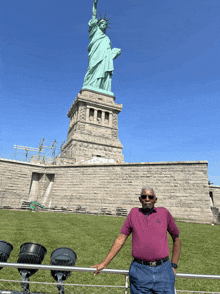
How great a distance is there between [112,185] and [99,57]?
28925 mm

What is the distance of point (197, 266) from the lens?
6.12 m

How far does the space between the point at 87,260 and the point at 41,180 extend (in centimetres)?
1976

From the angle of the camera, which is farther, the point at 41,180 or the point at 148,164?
the point at 41,180

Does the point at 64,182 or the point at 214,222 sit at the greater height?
the point at 64,182

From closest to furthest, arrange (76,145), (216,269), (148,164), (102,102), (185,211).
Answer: (216,269), (185,211), (148,164), (76,145), (102,102)

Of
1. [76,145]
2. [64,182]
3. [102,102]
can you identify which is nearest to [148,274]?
[64,182]

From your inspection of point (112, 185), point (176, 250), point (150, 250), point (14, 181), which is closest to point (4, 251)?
point (150, 250)

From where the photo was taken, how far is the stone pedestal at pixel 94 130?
31.8 metres

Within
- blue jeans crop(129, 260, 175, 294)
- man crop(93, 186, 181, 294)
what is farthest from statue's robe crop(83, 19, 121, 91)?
blue jeans crop(129, 260, 175, 294)

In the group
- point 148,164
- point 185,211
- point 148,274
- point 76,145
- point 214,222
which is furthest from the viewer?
point 76,145

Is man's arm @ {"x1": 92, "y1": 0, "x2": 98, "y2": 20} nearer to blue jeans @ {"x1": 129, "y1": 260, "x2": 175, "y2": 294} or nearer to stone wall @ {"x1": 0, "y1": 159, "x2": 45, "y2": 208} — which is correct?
stone wall @ {"x1": 0, "y1": 159, "x2": 45, "y2": 208}

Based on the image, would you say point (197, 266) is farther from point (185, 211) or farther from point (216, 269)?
point (185, 211)

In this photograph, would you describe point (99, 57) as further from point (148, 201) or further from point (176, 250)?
point (176, 250)

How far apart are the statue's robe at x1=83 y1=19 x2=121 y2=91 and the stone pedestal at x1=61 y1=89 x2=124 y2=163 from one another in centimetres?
304
